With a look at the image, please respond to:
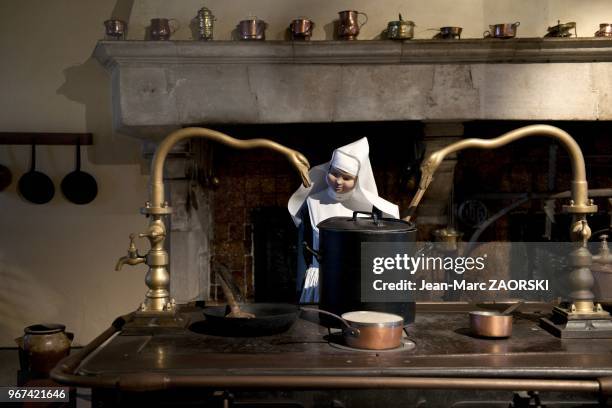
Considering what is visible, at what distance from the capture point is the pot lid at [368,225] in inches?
75.4

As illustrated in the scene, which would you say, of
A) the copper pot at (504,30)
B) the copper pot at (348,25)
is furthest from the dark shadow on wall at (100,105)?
the copper pot at (504,30)

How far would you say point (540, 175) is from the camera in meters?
4.80

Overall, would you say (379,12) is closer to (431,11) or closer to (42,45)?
(431,11)

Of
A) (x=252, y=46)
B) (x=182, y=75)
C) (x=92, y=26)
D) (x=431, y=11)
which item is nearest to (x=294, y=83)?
(x=252, y=46)

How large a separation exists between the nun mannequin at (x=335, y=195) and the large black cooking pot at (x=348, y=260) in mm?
1292

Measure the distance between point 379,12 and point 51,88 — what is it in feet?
7.46

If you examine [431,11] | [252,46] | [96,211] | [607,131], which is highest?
[431,11]

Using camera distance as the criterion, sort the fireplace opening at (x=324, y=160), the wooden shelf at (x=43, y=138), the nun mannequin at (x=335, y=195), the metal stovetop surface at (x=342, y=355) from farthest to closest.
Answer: the fireplace opening at (x=324, y=160) < the wooden shelf at (x=43, y=138) < the nun mannequin at (x=335, y=195) < the metal stovetop surface at (x=342, y=355)

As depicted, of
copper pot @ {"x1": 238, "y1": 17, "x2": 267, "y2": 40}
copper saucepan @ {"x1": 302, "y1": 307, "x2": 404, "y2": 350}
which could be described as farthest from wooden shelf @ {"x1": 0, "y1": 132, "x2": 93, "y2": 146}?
copper saucepan @ {"x1": 302, "y1": 307, "x2": 404, "y2": 350}

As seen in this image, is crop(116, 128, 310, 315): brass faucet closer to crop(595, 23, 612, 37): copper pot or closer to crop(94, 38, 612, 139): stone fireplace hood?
crop(94, 38, 612, 139): stone fireplace hood

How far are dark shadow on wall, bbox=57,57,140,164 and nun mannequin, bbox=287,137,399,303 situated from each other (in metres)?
1.62

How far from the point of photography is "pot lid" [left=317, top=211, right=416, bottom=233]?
1.92 metres

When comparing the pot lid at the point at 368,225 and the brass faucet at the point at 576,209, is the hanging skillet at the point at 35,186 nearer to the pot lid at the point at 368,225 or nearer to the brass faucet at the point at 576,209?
the pot lid at the point at 368,225

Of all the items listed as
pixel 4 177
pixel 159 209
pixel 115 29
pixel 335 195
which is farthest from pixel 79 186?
pixel 159 209
